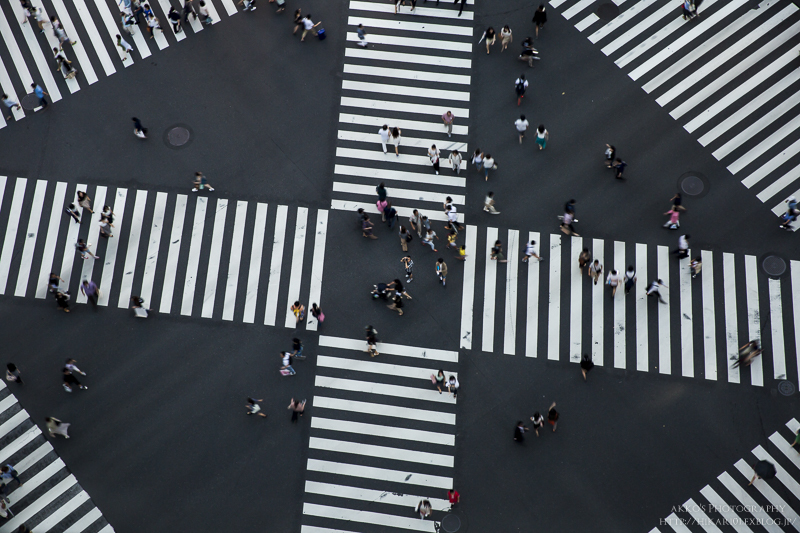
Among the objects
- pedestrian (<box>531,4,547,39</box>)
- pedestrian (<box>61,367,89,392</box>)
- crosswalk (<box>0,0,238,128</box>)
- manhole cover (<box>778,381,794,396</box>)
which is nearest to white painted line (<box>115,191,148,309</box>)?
pedestrian (<box>61,367,89,392</box>)

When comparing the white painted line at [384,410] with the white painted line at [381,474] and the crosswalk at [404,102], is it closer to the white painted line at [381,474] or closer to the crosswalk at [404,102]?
the white painted line at [381,474]

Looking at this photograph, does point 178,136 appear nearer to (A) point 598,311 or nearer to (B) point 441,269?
(B) point 441,269

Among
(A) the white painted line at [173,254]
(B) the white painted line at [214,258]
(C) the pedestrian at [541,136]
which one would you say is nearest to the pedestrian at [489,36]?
(C) the pedestrian at [541,136]

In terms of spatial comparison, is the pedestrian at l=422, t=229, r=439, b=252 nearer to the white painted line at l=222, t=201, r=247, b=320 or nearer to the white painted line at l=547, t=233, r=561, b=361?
the white painted line at l=547, t=233, r=561, b=361

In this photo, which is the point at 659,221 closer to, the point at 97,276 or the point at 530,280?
the point at 530,280

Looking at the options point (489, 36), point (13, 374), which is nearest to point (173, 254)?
point (13, 374)
